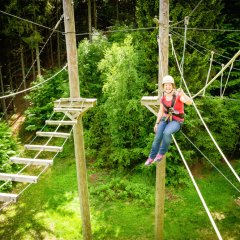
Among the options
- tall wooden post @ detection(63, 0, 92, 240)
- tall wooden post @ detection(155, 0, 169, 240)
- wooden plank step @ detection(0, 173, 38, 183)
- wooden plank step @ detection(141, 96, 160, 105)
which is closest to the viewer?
wooden plank step @ detection(0, 173, 38, 183)

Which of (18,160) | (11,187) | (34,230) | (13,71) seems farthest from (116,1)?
(18,160)

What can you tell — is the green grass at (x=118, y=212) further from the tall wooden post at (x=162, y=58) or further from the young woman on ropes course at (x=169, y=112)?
the young woman on ropes course at (x=169, y=112)

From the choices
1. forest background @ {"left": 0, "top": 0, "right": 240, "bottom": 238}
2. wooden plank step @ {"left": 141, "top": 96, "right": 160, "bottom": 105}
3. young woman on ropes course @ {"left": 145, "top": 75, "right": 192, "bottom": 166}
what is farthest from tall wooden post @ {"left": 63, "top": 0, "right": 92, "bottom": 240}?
forest background @ {"left": 0, "top": 0, "right": 240, "bottom": 238}

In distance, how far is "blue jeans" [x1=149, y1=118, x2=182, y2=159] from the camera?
18.9ft

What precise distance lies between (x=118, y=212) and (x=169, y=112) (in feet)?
24.4

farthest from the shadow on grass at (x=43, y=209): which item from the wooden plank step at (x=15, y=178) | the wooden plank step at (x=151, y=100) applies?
the wooden plank step at (x=151, y=100)

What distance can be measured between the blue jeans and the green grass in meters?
5.85

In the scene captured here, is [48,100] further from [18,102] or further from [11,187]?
[11,187]

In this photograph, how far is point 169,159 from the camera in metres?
13.4

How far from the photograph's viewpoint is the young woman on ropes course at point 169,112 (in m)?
5.67

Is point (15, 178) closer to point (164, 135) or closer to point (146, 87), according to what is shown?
→ point (164, 135)

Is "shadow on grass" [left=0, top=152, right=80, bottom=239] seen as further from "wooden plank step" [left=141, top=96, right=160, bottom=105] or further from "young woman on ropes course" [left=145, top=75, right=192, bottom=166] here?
"young woman on ropes course" [left=145, top=75, right=192, bottom=166]

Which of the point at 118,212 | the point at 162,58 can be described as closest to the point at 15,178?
the point at 162,58

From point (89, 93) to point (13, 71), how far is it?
344 inches
